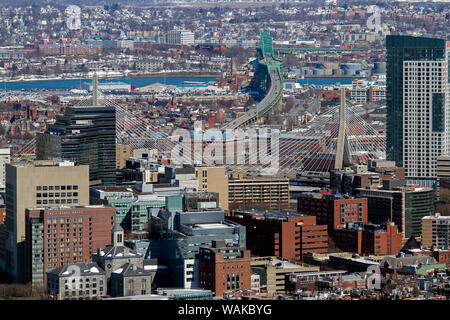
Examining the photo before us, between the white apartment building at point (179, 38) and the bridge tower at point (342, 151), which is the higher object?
the white apartment building at point (179, 38)

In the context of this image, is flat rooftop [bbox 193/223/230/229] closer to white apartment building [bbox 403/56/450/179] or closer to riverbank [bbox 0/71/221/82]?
white apartment building [bbox 403/56/450/179]

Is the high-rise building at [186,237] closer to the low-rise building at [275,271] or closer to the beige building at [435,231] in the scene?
the low-rise building at [275,271]

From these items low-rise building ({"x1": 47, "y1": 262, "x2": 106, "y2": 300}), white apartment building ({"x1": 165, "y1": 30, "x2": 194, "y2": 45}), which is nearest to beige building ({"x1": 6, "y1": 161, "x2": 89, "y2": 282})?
low-rise building ({"x1": 47, "y1": 262, "x2": 106, "y2": 300})

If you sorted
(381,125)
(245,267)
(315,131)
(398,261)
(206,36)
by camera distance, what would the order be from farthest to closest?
(206,36), (381,125), (315,131), (398,261), (245,267)

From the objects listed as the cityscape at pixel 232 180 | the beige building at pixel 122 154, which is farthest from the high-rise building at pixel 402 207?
the beige building at pixel 122 154
